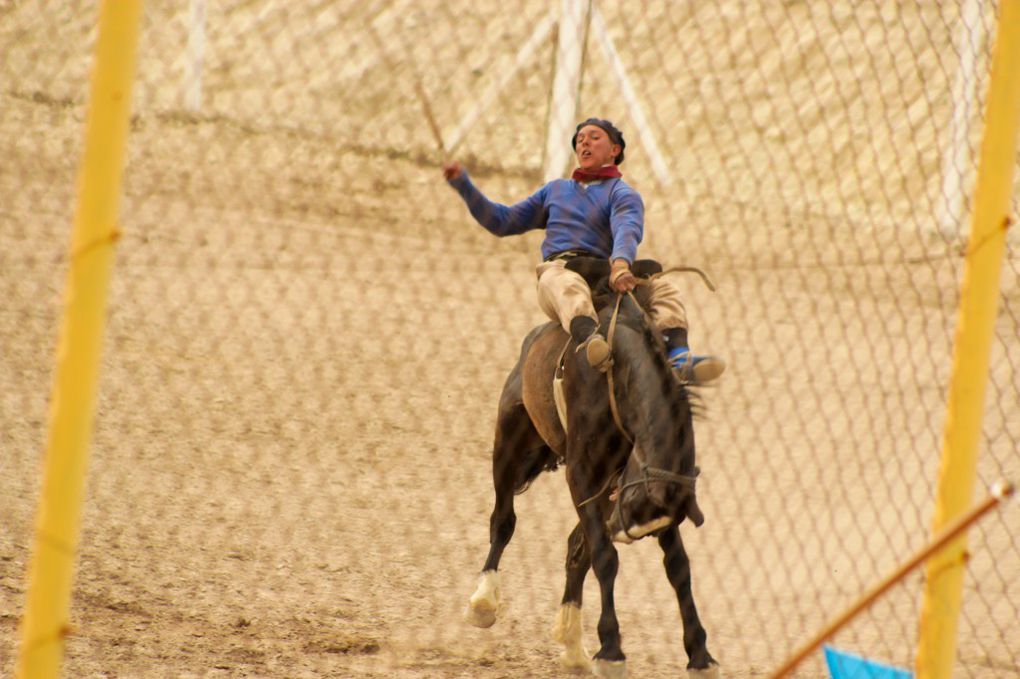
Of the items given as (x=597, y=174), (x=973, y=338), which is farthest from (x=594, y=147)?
(x=973, y=338)

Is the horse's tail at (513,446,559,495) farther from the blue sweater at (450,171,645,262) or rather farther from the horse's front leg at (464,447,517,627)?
the blue sweater at (450,171,645,262)

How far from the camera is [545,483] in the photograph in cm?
840

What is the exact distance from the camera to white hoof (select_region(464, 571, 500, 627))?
5.61m

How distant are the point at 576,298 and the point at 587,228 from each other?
394 millimetres

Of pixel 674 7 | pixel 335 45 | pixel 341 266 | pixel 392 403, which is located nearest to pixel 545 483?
pixel 392 403

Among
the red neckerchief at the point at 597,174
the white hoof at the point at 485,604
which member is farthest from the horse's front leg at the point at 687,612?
the red neckerchief at the point at 597,174

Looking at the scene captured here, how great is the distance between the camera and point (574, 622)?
18.3 feet

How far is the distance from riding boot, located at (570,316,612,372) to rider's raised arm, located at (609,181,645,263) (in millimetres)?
272

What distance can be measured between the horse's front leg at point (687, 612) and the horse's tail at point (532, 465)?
104 centimetres

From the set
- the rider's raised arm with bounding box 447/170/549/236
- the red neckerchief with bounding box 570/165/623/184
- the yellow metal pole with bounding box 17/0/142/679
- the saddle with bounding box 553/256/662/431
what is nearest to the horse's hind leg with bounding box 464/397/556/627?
the saddle with bounding box 553/256/662/431

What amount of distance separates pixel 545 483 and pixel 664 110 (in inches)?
322

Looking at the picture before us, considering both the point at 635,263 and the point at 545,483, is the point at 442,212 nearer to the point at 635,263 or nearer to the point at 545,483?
the point at 545,483

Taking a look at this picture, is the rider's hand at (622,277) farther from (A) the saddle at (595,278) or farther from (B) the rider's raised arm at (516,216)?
(B) the rider's raised arm at (516,216)

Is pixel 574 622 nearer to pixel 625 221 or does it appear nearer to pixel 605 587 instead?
pixel 605 587
